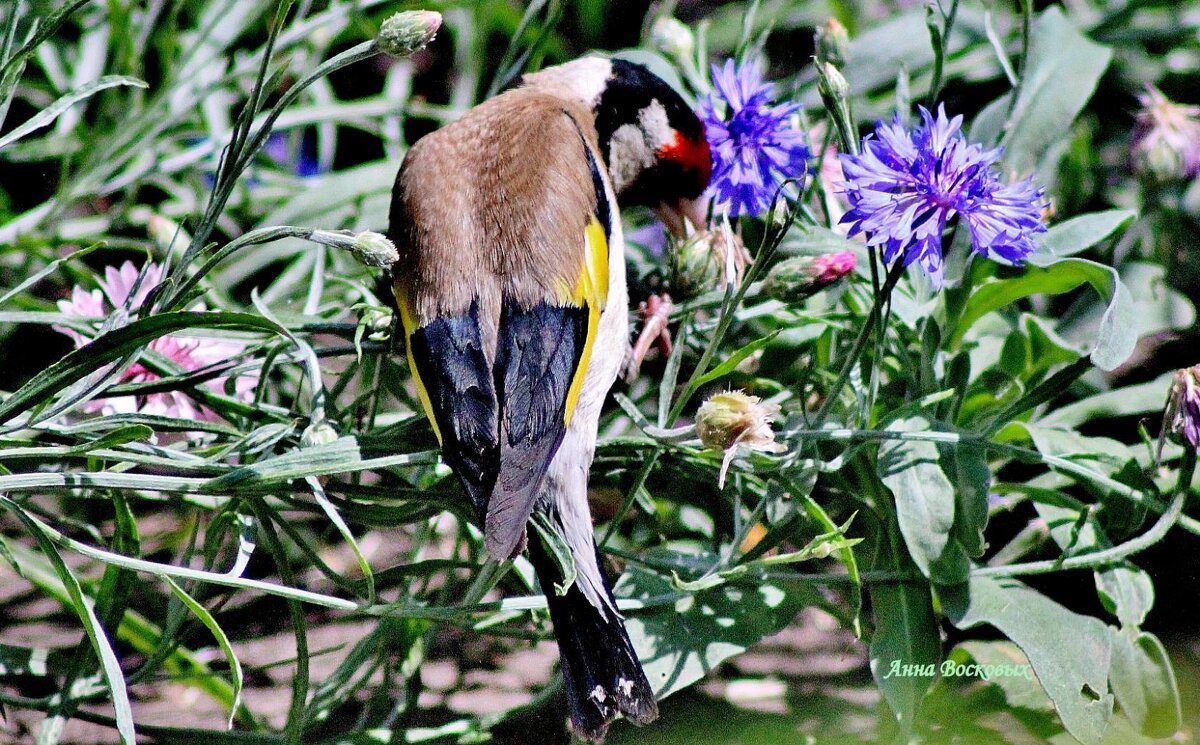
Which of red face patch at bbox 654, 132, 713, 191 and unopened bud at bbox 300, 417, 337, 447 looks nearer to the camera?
unopened bud at bbox 300, 417, 337, 447

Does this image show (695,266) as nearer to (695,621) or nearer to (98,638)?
(695,621)

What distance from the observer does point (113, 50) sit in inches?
116

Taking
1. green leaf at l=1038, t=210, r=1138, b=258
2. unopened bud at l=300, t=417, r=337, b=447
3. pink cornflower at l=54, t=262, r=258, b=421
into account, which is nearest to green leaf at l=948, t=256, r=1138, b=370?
green leaf at l=1038, t=210, r=1138, b=258

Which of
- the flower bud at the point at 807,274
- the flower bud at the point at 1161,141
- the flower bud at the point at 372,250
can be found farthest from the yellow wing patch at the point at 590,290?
the flower bud at the point at 1161,141

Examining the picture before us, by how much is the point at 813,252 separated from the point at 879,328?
1.31 feet

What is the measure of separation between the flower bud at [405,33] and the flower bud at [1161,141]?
1.63 meters

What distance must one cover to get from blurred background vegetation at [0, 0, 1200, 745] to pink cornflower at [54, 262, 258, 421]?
0.05 meters

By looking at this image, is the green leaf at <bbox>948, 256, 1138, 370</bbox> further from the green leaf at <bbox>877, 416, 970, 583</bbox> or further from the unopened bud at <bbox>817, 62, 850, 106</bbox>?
the unopened bud at <bbox>817, 62, 850, 106</bbox>

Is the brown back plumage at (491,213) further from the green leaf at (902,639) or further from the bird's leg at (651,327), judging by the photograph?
the green leaf at (902,639)

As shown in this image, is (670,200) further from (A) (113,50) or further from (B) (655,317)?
(A) (113,50)

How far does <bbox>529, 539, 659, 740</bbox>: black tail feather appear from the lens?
1.51 m

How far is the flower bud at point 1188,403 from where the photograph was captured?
1562mm

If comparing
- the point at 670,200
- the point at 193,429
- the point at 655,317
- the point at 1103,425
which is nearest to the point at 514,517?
the point at 193,429

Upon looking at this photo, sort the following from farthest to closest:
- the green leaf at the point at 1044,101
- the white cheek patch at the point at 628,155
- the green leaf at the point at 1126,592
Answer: the white cheek patch at the point at 628,155 → the green leaf at the point at 1044,101 → the green leaf at the point at 1126,592
